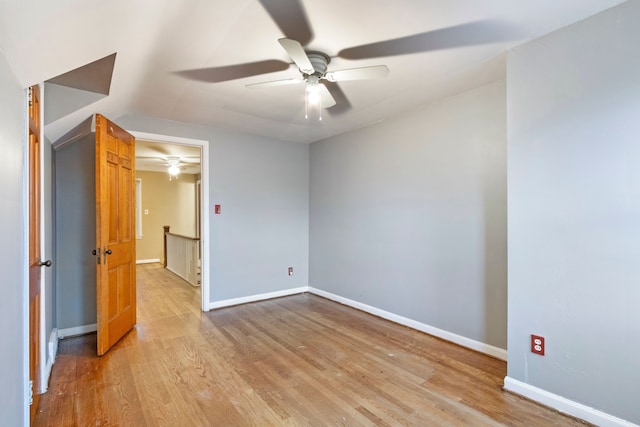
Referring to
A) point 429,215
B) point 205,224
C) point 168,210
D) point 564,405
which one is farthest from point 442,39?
point 168,210

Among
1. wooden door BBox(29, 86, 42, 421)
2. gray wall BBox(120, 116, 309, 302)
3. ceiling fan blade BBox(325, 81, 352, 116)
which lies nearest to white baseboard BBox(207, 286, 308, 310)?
gray wall BBox(120, 116, 309, 302)

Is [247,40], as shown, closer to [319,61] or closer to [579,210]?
[319,61]

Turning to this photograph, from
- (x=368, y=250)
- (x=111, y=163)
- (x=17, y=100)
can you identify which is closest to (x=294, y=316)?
(x=368, y=250)

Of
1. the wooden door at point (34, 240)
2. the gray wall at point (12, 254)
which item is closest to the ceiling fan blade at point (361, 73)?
the gray wall at point (12, 254)

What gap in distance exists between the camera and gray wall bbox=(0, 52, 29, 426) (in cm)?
117

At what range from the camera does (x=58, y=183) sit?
10.3 ft

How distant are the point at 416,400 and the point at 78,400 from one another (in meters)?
2.35

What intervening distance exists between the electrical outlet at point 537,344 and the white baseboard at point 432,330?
589mm

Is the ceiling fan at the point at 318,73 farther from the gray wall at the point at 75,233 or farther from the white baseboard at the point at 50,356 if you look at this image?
the white baseboard at the point at 50,356

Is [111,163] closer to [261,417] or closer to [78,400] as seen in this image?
[78,400]

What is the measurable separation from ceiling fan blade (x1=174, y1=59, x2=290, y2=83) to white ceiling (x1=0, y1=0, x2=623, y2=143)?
0.09ft

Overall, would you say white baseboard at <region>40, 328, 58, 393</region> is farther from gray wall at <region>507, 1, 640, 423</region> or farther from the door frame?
gray wall at <region>507, 1, 640, 423</region>

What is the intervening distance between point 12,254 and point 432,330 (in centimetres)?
331

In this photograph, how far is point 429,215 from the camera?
322cm
